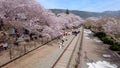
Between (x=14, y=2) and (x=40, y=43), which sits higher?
(x=14, y=2)

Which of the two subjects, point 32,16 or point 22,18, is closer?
point 22,18

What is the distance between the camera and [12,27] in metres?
20.7

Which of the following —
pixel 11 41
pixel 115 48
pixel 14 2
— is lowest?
pixel 115 48

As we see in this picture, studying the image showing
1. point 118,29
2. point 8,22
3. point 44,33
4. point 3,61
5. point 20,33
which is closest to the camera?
point 3,61

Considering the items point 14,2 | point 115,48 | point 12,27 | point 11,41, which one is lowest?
point 115,48

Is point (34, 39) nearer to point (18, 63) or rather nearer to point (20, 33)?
point (20, 33)

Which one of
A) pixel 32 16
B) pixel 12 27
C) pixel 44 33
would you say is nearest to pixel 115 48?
pixel 44 33

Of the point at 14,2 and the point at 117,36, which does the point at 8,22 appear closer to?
the point at 14,2

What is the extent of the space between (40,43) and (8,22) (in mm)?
12313

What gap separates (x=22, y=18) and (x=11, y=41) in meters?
4.33

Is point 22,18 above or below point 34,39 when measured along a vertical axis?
above

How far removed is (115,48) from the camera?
1224 inches

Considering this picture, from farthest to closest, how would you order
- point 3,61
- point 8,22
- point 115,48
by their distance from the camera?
point 115,48, point 8,22, point 3,61

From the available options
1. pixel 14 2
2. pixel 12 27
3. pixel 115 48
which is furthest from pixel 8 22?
pixel 115 48
